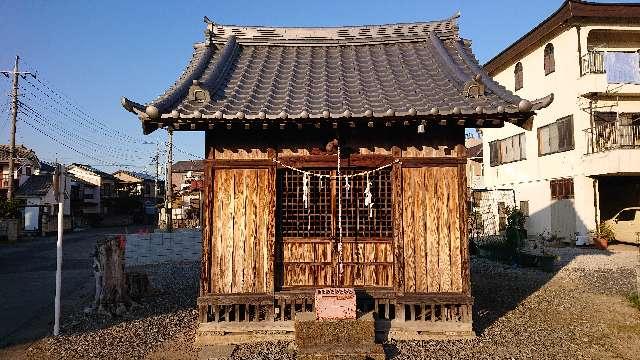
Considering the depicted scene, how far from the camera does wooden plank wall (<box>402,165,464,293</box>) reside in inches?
313

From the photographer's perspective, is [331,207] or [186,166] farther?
[186,166]

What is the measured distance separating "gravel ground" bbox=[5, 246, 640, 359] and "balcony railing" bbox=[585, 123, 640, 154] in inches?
378

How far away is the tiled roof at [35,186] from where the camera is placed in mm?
42344

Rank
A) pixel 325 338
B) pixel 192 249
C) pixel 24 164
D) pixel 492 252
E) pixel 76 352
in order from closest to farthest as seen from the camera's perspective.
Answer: pixel 325 338 < pixel 76 352 < pixel 492 252 < pixel 192 249 < pixel 24 164

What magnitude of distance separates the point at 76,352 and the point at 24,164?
150 feet

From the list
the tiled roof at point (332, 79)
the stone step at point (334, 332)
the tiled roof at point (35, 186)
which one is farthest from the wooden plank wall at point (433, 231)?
the tiled roof at point (35, 186)

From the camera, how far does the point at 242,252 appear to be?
26.5ft

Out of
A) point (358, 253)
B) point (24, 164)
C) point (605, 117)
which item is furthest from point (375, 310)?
point (24, 164)

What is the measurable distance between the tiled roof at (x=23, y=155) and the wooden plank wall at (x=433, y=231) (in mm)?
47728

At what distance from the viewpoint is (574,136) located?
21.7m

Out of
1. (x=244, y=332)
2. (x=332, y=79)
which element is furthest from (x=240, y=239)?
(x=332, y=79)

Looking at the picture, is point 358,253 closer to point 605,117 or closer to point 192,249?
point 192,249

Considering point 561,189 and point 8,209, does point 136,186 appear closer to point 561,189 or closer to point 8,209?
point 8,209

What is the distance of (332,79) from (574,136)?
17766 millimetres
